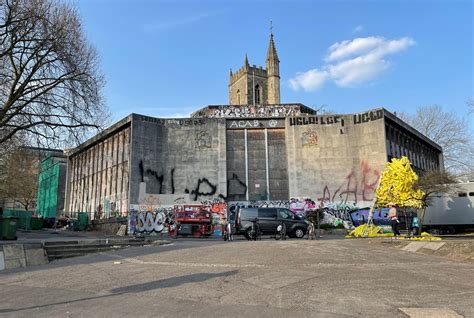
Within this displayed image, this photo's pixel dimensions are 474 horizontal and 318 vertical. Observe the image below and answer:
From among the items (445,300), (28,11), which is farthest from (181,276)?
(28,11)

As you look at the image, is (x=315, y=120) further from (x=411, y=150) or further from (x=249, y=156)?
(x=411, y=150)

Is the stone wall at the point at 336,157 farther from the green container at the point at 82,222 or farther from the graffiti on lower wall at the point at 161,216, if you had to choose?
the green container at the point at 82,222

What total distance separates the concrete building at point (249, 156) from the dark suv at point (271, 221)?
12.1 meters

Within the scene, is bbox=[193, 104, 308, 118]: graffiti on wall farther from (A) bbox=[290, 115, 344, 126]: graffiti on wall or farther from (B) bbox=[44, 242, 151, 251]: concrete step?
(B) bbox=[44, 242, 151, 251]: concrete step

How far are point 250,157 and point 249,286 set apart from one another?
27.6 meters

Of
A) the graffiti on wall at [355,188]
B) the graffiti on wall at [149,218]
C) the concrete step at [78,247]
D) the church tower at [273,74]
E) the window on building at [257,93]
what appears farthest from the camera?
the window on building at [257,93]

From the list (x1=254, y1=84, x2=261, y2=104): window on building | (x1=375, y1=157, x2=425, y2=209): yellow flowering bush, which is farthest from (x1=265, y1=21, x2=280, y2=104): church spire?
(x1=375, y1=157, x2=425, y2=209): yellow flowering bush

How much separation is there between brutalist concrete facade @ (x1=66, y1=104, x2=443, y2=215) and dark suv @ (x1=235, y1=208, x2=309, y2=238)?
12.0 meters

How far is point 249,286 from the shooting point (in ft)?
27.6

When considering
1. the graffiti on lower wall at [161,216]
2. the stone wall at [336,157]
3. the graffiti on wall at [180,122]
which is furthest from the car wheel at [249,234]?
the graffiti on wall at [180,122]

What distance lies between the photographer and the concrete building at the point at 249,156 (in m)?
33.8

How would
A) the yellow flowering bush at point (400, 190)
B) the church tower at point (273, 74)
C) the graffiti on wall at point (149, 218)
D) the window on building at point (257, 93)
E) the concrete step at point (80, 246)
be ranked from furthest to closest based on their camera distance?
the window on building at point (257, 93) → the church tower at point (273, 74) → the graffiti on wall at point (149, 218) → the yellow flowering bush at point (400, 190) → the concrete step at point (80, 246)

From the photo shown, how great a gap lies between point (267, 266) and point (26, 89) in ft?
56.3

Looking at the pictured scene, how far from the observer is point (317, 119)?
3581 cm
